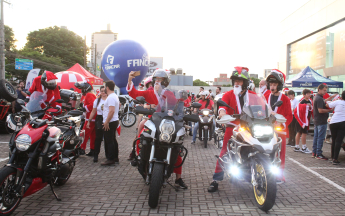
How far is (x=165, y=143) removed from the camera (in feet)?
13.4

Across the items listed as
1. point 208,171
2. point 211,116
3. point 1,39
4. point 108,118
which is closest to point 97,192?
point 108,118

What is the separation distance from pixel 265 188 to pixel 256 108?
113 cm

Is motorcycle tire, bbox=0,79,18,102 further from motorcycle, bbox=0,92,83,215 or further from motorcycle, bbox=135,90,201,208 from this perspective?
motorcycle, bbox=135,90,201,208

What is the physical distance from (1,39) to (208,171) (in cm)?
2071

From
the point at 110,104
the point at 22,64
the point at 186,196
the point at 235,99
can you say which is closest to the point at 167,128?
the point at 186,196

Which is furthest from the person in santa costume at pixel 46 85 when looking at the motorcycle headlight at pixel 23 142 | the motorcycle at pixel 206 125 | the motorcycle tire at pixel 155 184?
the motorcycle at pixel 206 125

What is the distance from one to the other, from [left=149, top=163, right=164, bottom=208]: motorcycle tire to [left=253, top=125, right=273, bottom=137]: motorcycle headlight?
1.36 meters

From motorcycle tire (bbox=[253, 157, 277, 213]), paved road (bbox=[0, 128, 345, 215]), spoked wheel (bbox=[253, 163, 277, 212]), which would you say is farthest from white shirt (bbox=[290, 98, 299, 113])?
motorcycle tire (bbox=[253, 157, 277, 213])

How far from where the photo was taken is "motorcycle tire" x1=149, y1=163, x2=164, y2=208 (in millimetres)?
3779

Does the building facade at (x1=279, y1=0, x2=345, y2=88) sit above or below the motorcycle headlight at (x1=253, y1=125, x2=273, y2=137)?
above

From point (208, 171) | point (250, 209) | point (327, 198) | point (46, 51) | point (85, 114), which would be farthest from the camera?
point (46, 51)

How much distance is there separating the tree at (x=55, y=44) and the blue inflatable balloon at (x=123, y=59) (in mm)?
40197

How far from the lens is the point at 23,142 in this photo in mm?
3604

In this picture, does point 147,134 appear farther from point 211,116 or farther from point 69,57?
point 69,57
